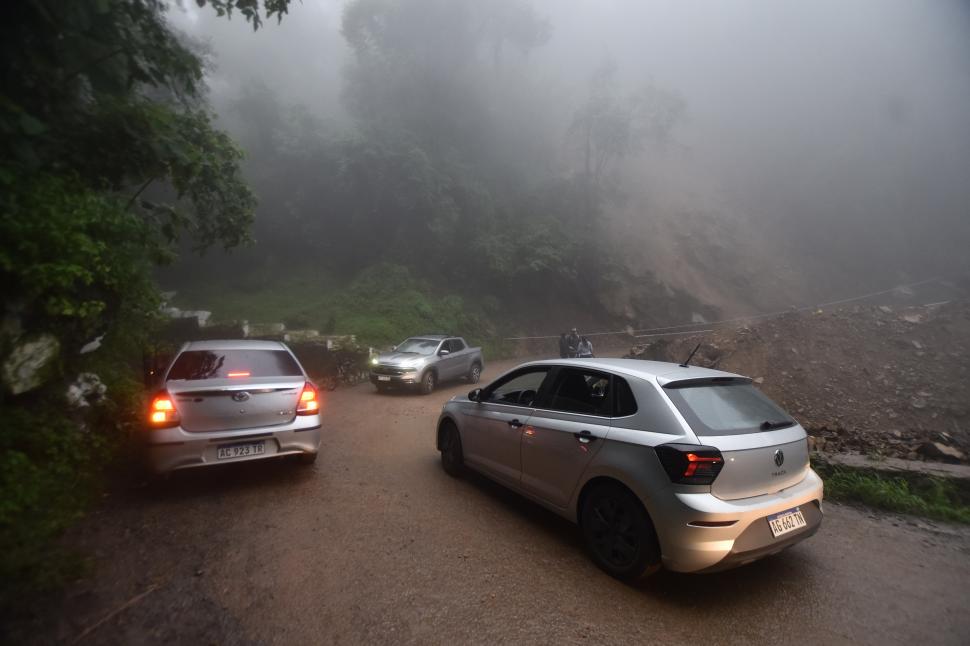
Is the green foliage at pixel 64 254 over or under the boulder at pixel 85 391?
over

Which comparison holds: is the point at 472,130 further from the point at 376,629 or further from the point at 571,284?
the point at 376,629

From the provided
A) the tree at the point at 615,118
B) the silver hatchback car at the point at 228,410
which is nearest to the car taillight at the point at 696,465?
the silver hatchback car at the point at 228,410

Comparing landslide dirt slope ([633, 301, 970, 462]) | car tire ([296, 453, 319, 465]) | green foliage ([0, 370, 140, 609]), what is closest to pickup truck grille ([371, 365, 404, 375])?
car tire ([296, 453, 319, 465])

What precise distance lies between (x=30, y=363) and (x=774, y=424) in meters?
6.49

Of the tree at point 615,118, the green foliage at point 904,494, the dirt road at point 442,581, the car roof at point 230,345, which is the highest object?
the tree at point 615,118

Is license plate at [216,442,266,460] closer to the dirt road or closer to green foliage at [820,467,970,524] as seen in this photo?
the dirt road

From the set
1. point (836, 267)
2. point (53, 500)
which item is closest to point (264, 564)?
point (53, 500)

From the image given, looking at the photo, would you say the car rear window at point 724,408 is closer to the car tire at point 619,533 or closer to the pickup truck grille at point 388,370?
the car tire at point 619,533

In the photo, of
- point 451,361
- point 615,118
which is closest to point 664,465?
point 451,361

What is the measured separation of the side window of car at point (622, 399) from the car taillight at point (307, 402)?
3.34 metres

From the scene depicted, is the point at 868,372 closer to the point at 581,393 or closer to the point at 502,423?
the point at 581,393

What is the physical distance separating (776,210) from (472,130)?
27.3 metres

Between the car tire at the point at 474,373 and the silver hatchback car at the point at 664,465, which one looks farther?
the car tire at the point at 474,373

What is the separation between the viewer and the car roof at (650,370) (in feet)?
11.2
